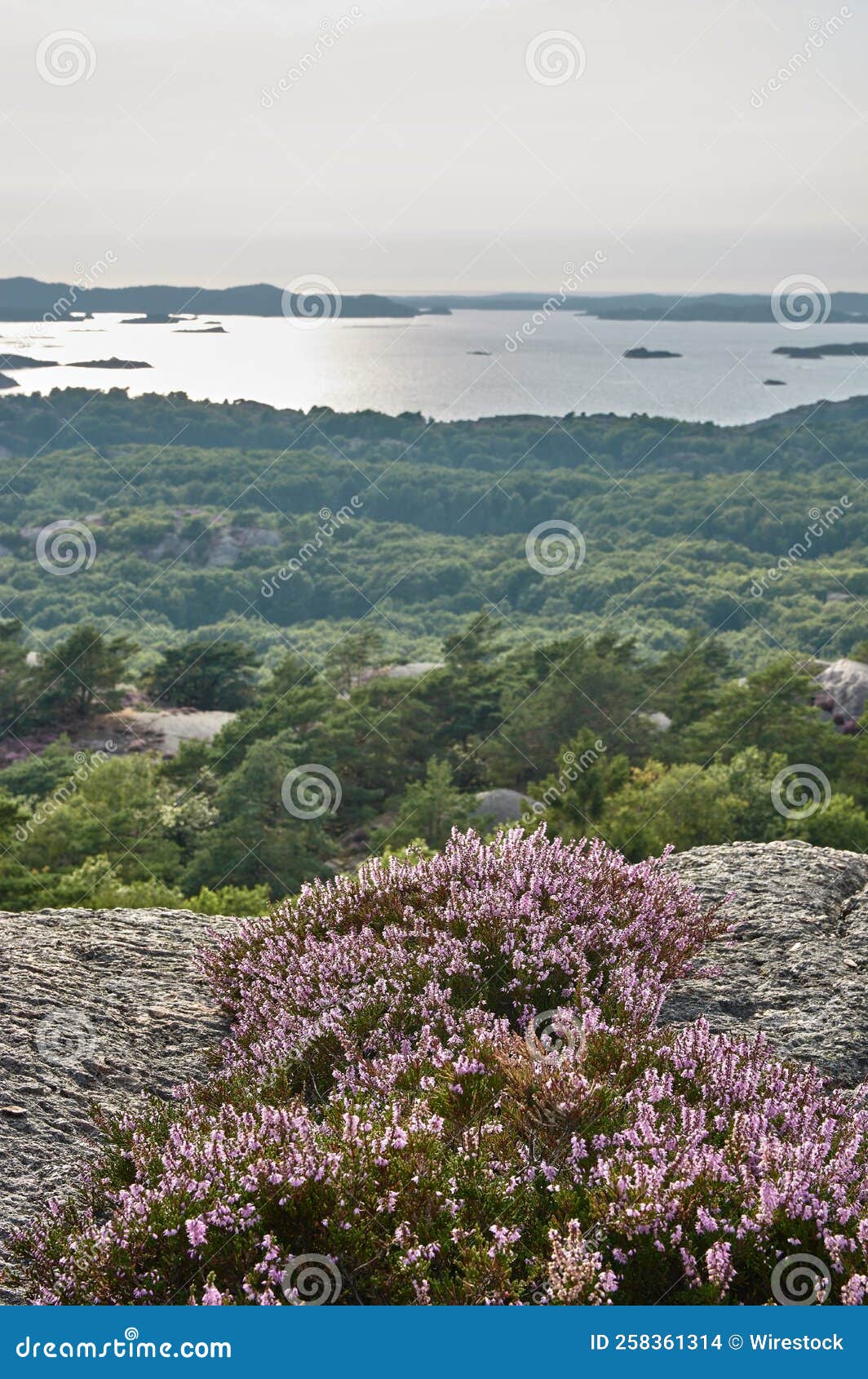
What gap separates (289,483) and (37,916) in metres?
136

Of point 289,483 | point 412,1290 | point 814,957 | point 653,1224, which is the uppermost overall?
point 289,483

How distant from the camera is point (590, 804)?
70.3 ft

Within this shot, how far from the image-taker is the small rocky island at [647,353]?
6703 inches

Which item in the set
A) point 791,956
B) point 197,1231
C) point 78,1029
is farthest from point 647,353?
point 197,1231

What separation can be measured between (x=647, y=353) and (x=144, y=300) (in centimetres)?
7893

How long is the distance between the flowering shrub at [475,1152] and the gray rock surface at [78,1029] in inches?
8.6

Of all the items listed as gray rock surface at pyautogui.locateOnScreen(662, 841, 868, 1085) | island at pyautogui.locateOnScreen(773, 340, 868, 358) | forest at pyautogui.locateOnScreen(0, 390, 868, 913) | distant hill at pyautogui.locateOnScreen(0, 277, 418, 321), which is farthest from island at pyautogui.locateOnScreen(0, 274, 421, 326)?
gray rock surface at pyautogui.locateOnScreen(662, 841, 868, 1085)

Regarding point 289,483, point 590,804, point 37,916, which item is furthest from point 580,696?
point 289,483

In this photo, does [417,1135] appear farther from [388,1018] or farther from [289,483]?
[289,483]

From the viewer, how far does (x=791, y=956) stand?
557cm
